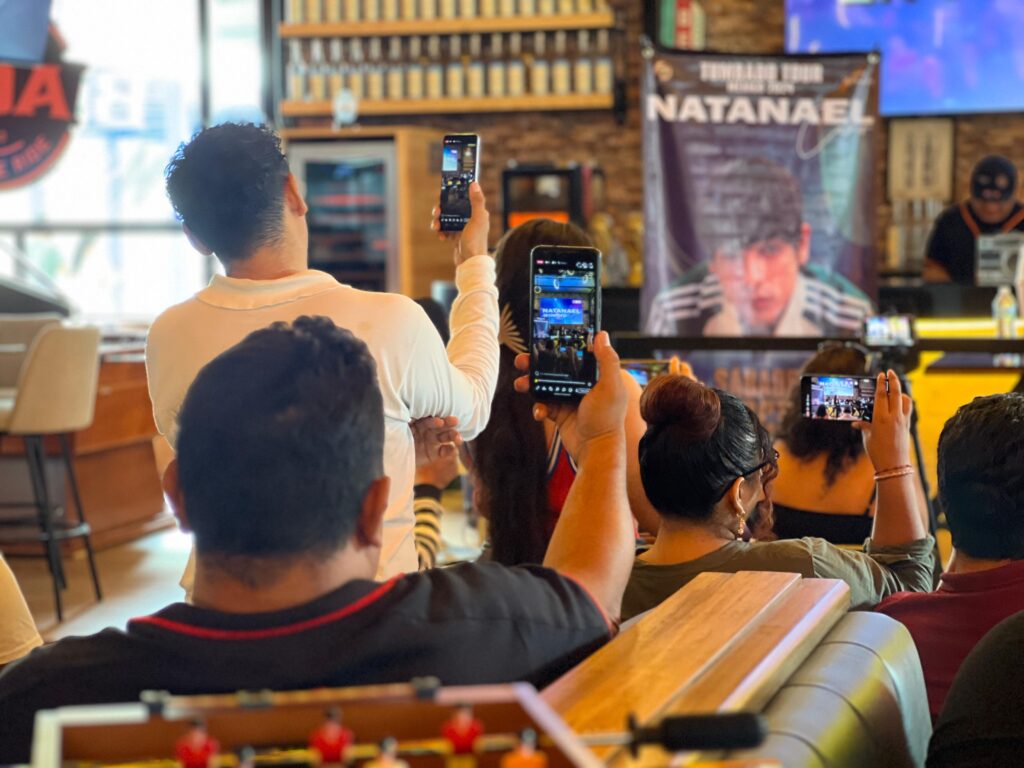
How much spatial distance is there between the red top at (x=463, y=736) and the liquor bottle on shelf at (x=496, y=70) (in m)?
8.40

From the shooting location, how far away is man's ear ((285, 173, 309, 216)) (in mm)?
2039

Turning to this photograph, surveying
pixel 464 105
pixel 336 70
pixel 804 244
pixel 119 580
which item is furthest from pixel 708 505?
pixel 336 70

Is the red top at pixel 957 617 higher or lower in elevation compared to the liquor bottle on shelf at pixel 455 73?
lower

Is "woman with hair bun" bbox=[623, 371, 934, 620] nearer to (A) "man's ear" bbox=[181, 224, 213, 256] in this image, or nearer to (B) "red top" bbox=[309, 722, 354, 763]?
(A) "man's ear" bbox=[181, 224, 213, 256]

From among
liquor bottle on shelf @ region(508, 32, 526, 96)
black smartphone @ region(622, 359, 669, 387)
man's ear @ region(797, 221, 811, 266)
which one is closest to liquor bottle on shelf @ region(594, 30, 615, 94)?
liquor bottle on shelf @ region(508, 32, 526, 96)

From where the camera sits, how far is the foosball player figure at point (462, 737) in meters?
0.99

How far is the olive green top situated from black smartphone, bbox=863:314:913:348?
1820 millimetres

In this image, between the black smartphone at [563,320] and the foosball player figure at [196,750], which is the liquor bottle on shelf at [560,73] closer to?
the black smartphone at [563,320]

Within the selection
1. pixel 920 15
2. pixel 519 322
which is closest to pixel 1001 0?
pixel 920 15

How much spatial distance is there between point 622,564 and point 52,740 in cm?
70

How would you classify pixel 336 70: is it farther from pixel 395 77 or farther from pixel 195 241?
pixel 195 241

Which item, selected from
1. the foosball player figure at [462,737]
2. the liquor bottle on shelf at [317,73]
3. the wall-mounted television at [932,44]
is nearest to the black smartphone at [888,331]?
the foosball player figure at [462,737]

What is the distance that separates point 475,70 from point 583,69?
73 cm

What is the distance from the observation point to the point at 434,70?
9.29 metres
